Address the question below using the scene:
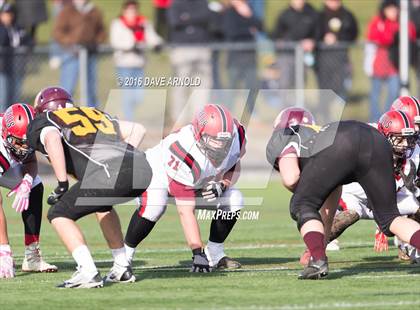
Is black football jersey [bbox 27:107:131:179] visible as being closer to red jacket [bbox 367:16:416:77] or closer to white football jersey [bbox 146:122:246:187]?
white football jersey [bbox 146:122:246:187]

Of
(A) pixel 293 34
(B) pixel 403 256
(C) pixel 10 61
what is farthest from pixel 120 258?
(A) pixel 293 34

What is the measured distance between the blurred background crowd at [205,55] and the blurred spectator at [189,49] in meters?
0.02

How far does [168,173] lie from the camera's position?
9.20 metres

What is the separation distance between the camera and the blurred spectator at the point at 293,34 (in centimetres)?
1767

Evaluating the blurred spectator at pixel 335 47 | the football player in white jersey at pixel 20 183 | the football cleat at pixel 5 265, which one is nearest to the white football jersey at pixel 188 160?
the football player in white jersey at pixel 20 183

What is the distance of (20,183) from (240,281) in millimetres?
2088

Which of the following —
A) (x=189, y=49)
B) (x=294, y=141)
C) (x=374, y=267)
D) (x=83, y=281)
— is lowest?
(x=374, y=267)

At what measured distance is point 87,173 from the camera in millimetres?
8398

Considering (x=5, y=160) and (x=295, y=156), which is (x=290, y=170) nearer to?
(x=295, y=156)

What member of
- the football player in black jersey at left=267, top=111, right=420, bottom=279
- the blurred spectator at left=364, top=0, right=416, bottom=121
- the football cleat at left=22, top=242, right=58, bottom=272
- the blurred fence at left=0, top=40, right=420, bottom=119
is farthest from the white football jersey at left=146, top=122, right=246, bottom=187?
the blurred spectator at left=364, top=0, right=416, bottom=121

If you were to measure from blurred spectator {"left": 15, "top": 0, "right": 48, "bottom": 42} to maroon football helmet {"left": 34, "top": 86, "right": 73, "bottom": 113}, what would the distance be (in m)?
8.90

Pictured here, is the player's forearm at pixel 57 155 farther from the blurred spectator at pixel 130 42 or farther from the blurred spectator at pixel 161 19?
the blurred spectator at pixel 161 19

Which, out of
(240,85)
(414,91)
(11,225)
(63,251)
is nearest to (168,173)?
(63,251)

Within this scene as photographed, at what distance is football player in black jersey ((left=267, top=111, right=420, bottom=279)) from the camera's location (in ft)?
27.7
